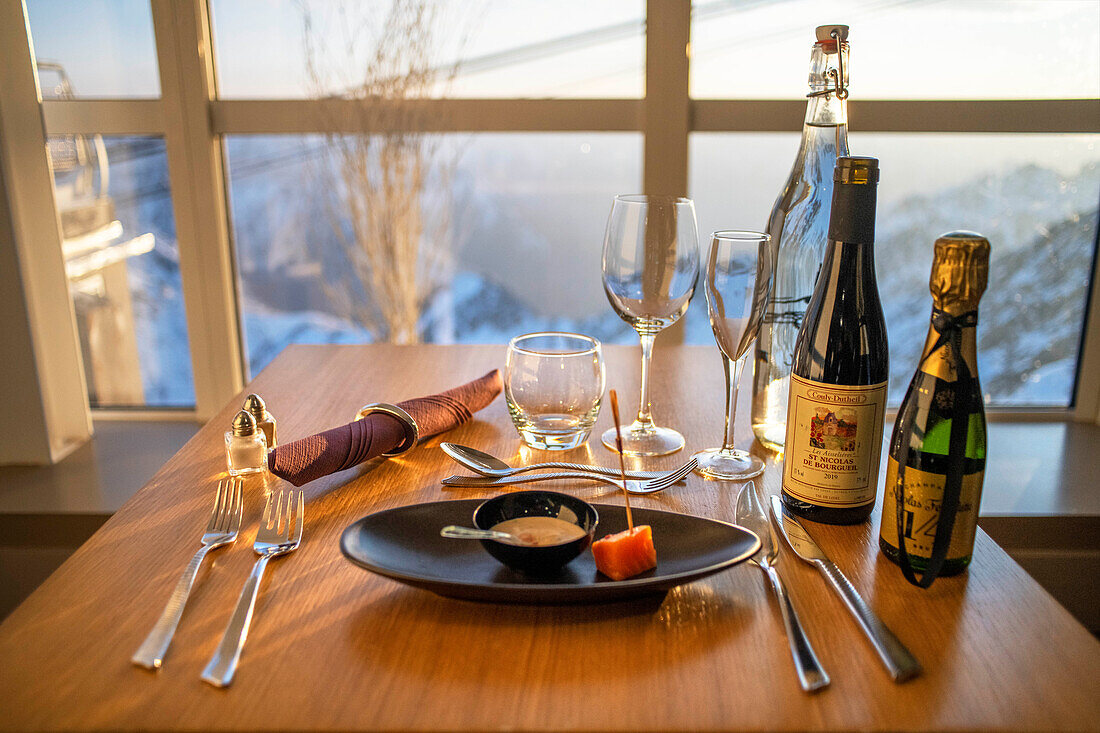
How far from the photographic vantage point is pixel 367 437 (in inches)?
34.8

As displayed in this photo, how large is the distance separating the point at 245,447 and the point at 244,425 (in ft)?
Result: 0.08

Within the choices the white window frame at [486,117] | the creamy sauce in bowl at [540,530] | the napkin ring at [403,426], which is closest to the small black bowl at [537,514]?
the creamy sauce in bowl at [540,530]

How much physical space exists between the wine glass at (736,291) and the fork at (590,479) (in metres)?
0.05

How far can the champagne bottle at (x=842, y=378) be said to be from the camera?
2.37 feet

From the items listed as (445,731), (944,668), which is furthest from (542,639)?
(944,668)

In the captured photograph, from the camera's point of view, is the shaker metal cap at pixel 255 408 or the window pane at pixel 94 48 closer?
the shaker metal cap at pixel 255 408

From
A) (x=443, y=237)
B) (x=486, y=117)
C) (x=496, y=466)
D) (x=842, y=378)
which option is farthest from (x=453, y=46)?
(x=842, y=378)

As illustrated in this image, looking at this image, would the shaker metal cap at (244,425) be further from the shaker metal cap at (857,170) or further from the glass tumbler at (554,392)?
the shaker metal cap at (857,170)

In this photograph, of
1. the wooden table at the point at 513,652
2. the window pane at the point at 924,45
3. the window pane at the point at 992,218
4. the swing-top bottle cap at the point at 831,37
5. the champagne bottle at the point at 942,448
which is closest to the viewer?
the wooden table at the point at 513,652

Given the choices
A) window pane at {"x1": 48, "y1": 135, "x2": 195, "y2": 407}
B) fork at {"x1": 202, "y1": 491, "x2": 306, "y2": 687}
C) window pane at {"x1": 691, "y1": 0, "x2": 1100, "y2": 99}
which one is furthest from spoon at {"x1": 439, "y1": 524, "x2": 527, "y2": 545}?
window pane at {"x1": 48, "y1": 135, "x2": 195, "y2": 407}

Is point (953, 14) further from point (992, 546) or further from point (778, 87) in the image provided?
point (992, 546)

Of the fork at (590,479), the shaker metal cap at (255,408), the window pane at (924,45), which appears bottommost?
the fork at (590,479)

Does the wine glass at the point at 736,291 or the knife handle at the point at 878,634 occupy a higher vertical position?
the wine glass at the point at 736,291

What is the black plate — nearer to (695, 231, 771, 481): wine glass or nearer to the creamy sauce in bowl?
the creamy sauce in bowl
